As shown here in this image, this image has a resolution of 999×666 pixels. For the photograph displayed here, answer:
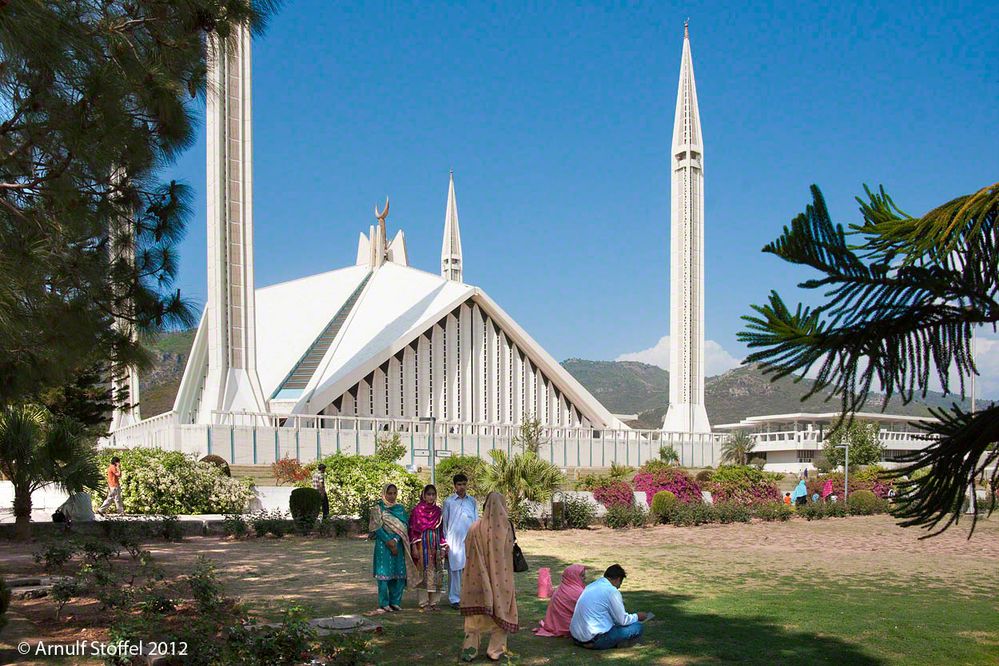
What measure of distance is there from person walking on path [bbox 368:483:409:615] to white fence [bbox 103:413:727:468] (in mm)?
11400

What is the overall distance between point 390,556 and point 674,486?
11797 mm

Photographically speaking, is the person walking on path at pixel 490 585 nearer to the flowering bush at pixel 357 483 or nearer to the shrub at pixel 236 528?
the shrub at pixel 236 528

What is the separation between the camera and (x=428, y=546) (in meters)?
7.12

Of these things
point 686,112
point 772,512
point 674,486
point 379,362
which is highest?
point 686,112

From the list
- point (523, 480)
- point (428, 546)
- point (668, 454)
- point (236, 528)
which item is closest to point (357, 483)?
point (523, 480)

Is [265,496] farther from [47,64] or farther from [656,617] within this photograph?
[47,64]

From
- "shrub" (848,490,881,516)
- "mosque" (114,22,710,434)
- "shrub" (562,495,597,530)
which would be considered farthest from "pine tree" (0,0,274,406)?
"mosque" (114,22,710,434)

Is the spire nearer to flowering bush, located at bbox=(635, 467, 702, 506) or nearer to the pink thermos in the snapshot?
flowering bush, located at bbox=(635, 467, 702, 506)

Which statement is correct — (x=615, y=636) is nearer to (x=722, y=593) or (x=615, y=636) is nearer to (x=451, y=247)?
(x=722, y=593)

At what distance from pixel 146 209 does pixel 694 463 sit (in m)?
33.9

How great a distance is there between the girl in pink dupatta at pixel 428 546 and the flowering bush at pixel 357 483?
794 centimetres

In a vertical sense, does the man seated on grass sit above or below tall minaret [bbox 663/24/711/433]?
below

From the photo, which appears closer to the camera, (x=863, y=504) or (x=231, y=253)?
(x=863, y=504)

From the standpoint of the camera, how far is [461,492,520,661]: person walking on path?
218 inches
